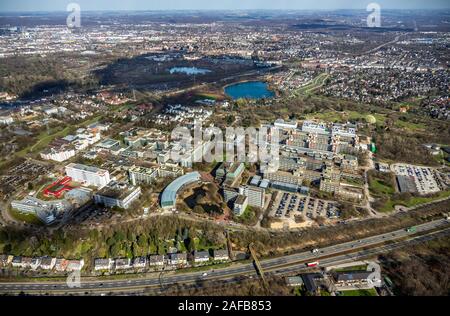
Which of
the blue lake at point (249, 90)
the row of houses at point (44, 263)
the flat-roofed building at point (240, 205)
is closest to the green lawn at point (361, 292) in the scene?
the flat-roofed building at point (240, 205)

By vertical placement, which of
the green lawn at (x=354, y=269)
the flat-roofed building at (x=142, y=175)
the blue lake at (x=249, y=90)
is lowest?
the green lawn at (x=354, y=269)

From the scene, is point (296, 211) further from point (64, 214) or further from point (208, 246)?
point (64, 214)

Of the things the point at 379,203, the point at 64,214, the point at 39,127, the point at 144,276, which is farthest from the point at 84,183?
the point at 379,203

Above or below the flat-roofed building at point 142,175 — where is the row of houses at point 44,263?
below

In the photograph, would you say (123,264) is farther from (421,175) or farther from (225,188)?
(421,175)

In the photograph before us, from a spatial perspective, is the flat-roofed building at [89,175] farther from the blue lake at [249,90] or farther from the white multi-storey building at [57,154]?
the blue lake at [249,90]

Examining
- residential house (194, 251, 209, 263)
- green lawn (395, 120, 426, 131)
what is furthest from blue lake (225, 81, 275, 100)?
residential house (194, 251, 209, 263)

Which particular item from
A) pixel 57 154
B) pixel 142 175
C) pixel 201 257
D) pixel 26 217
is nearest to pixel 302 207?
pixel 201 257
